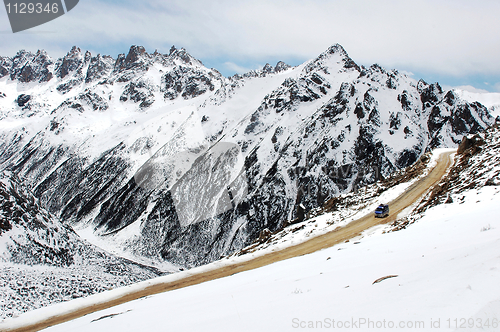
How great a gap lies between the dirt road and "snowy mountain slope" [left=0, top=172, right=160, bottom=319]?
8.69 metres

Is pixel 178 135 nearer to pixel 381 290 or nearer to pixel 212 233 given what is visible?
pixel 212 233

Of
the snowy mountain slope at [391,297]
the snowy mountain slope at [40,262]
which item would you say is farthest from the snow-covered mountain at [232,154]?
the snowy mountain slope at [391,297]

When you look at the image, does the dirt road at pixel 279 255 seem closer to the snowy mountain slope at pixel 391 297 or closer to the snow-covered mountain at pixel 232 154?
the snowy mountain slope at pixel 391 297

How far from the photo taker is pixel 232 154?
73.6 metres

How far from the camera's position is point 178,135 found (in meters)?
91.7

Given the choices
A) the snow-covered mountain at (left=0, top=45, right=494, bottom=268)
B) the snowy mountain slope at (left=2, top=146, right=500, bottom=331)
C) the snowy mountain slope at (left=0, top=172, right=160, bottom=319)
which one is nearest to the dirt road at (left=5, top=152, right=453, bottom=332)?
the snowy mountain slope at (left=2, top=146, right=500, bottom=331)

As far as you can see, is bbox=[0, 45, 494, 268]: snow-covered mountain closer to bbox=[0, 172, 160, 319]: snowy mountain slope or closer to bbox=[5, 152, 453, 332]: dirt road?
bbox=[5, 152, 453, 332]: dirt road

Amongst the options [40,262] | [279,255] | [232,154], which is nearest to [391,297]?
[279,255]

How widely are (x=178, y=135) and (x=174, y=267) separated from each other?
46.1m

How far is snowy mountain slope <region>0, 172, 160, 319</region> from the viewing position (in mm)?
19641

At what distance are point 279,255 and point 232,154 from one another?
192 ft

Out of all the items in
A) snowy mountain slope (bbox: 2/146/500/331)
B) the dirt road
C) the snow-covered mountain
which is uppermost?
snowy mountain slope (bbox: 2/146/500/331)

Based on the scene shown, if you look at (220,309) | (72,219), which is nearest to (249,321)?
(220,309)

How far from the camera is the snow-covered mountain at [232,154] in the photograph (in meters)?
54.4
